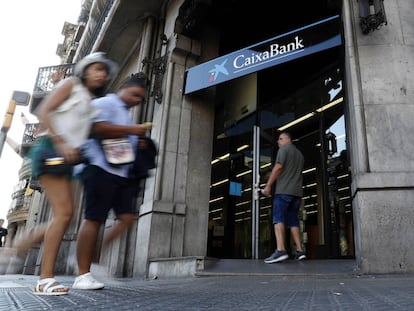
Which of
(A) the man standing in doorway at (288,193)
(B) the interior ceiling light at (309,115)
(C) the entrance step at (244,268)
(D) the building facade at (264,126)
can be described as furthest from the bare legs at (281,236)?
(B) the interior ceiling light at (309,115)

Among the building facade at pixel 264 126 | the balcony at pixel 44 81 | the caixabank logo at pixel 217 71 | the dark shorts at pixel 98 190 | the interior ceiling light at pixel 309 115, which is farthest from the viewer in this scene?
the balcony at pixel 44 81

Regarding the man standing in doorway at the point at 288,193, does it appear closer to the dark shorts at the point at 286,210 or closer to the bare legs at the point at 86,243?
the dark shorts at the point at 286,210

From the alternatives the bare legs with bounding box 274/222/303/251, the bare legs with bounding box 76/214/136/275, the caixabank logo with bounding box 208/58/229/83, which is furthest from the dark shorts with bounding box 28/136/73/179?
the caixabank logo with bounding box 208/58/229/83

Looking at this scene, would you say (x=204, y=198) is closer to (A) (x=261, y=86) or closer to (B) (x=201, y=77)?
(B) (x=201, y=77)

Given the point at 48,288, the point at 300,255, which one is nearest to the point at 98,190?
the point at 48,288

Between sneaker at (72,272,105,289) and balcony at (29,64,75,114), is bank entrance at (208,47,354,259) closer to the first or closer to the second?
sneaker at (72,272,105,289)

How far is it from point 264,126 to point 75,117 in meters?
6.34

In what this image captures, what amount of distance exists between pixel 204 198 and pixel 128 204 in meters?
4.24

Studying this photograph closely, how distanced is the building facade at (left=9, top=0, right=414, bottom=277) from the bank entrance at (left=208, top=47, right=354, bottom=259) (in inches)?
1.2

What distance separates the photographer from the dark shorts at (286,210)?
546cm

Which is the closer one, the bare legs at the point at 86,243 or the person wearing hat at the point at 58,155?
the person wearing hat at the point at 58,155

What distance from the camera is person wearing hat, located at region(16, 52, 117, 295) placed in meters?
2.57

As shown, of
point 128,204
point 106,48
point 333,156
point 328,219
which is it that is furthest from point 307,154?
point 106,48

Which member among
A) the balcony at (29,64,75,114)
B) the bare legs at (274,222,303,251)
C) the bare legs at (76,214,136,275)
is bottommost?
the bare legs at (76,214,136,275)
